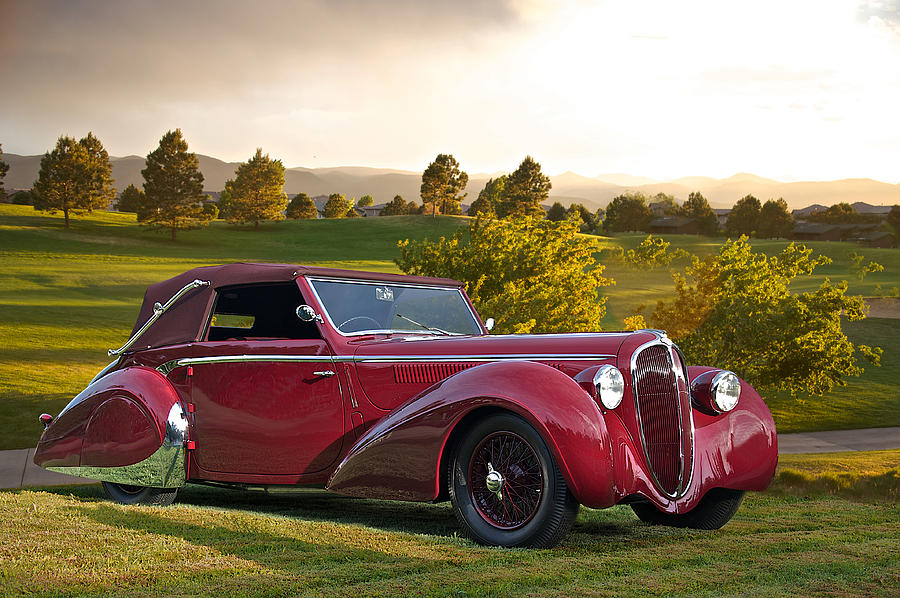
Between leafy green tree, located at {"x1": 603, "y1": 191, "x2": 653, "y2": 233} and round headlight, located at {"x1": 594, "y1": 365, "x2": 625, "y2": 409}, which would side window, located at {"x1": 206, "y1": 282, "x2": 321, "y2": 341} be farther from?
leafy green tree, located at {"x1": 603, "y1": 191, "x2": 653, "y2": 233}

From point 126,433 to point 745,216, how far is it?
98.2 m

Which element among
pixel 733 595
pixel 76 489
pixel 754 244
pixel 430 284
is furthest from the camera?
pixel 754 244

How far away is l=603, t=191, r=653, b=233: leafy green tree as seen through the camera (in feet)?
366

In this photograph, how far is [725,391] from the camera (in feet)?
19.4

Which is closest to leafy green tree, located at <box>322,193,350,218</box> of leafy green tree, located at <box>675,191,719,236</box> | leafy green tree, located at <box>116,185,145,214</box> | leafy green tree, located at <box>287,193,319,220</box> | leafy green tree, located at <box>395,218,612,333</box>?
leafy green tree, located at <box>287,193,319,220</box>

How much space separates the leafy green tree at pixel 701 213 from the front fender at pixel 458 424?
101 meters

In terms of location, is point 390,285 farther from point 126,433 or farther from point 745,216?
point 745,216

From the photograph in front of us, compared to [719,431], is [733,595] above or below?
below

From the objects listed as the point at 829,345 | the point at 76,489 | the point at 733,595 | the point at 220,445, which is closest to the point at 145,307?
the point at 220,445

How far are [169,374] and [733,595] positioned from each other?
500cm

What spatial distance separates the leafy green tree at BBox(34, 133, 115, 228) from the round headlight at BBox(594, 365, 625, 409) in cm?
6575

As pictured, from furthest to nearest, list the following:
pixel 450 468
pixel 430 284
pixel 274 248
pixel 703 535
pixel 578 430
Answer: pixel 274 248 < pixel 430 284 < pixel 703 535 < pixel 450 468 < pixel 578 430

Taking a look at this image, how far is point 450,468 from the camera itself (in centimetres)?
535

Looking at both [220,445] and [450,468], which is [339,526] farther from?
[220,445]
